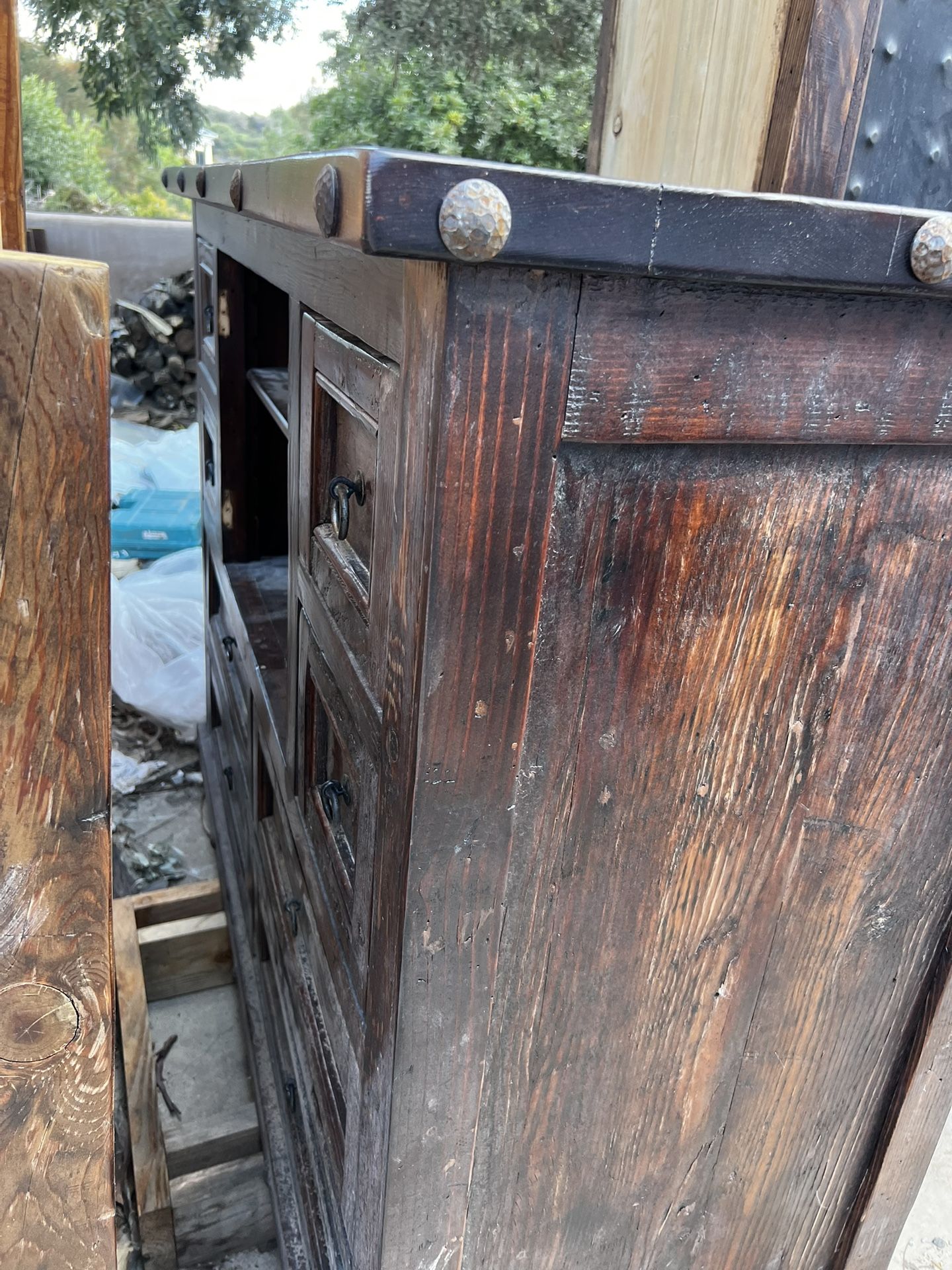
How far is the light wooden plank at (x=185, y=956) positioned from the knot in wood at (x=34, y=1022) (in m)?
1.93

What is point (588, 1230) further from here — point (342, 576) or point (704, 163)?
point (704, 163)

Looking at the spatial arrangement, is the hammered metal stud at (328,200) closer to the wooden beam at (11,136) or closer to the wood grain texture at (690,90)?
the wooden beam at (11,136)

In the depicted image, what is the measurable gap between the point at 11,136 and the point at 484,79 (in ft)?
36.2

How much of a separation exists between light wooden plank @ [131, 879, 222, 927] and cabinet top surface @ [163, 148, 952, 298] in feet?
7.33

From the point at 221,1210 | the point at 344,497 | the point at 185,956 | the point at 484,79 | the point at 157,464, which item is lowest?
the point at 221,1210

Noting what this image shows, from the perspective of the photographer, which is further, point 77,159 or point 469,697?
point 77,159

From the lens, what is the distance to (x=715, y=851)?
42.4 inches

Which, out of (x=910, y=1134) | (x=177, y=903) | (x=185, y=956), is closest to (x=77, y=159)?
(x=177, y=903)

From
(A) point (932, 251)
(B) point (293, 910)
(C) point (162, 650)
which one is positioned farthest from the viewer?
(C) point (162, 650)

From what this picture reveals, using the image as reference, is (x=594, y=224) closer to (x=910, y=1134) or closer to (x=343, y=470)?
(x=343, y=470)

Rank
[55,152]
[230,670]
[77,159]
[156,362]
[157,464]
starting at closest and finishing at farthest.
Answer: [230,670]
[157,464]
[156,362]
[55,152]
[77,159]

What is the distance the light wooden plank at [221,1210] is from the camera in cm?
197

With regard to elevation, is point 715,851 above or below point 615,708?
below

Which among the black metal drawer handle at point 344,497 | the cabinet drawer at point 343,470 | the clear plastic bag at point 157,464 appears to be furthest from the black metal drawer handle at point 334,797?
the clear plastic bag at point 157,464
